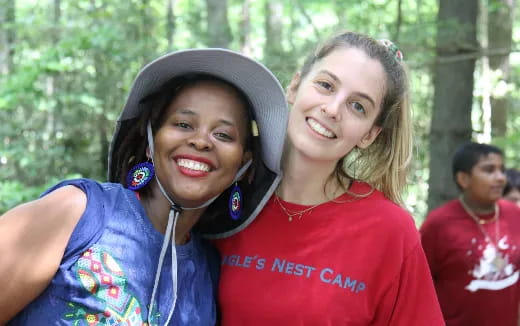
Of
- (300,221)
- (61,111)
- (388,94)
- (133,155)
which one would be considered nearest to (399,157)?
(388,94)

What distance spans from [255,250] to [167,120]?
A: 65cm

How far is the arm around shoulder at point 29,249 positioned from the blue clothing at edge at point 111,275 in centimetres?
4

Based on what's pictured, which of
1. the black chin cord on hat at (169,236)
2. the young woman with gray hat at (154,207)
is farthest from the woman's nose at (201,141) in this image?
the black chin cord on hat at (169,236)

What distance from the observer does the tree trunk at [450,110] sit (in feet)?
20.5

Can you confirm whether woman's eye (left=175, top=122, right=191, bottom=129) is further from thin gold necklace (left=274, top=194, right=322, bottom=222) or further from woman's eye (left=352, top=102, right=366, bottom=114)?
woman's eye (left=352, top=102, right=366, bottom=114)

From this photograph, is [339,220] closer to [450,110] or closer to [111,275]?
[111,275]

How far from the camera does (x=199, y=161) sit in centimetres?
200

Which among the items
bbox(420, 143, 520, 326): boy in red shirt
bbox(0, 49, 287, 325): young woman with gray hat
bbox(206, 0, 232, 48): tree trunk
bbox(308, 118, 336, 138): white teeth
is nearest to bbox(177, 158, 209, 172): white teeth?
bbox(0, 49, 287, 325): young woman with gray hat

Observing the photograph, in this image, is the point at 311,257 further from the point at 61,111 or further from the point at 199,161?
the point at 61,111

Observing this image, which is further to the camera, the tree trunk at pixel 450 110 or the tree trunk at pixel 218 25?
the tree trunk at pixel 218 25

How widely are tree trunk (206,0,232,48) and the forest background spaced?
0.01 meters

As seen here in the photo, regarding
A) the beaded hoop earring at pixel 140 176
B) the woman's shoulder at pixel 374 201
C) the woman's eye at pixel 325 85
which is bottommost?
the woman's shoulder at pixel 374 201

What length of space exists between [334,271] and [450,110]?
181 inches

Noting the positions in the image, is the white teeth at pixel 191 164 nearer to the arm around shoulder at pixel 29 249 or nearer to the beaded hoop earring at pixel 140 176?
the beaded hoop earring at pixel 140 176
